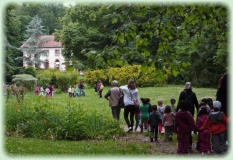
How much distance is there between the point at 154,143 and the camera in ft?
28.8

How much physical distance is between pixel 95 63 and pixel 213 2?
386 centimetres

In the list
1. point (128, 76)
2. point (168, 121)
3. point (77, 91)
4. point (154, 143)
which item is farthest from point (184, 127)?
point (128, 76)

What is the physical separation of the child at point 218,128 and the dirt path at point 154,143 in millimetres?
645

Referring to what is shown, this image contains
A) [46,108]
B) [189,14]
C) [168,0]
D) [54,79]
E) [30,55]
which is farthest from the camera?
[30,55]

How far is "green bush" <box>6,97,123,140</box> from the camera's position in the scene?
31.3ft

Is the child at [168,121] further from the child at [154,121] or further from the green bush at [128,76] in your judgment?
the green bush at [128,76]

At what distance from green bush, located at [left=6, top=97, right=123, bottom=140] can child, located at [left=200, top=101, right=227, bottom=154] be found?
10.9ft

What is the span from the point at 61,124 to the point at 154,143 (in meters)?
3.03

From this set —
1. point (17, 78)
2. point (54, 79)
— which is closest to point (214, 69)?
point (54, 79)

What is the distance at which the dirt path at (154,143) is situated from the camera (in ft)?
25.8

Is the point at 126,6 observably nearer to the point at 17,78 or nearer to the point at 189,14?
the point at 189,14

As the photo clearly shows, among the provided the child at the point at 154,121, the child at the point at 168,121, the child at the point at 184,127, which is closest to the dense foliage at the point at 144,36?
the child at the point at 184,127

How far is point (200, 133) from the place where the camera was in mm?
7688

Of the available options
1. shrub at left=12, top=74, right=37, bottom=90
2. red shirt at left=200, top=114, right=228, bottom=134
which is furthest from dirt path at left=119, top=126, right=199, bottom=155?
shrub at left=12, top=74, right=37, bottom=90
